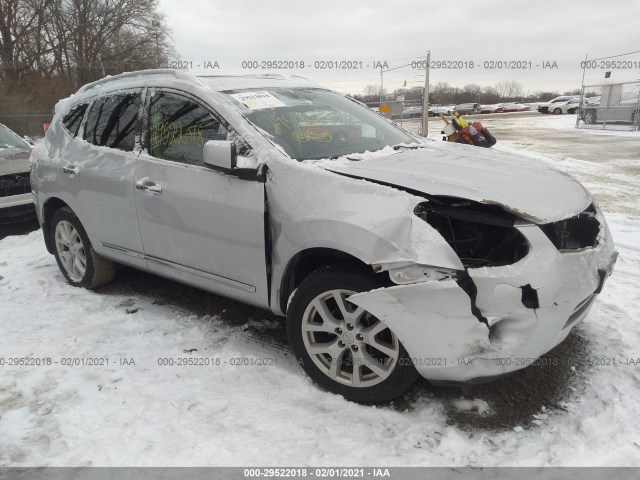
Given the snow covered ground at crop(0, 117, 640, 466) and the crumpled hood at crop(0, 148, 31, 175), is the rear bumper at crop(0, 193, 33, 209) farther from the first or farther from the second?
the snow covered ground at crop(0, 117, 640, 466)

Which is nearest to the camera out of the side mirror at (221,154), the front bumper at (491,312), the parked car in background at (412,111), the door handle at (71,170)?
the front bumper at (491,312)

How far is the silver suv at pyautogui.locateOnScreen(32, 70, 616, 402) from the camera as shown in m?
2.23

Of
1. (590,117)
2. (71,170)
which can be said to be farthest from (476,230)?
(590,117)

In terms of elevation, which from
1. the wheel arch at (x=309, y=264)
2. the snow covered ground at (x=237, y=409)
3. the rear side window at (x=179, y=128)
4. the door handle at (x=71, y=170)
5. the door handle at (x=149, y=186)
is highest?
the rear side window at (x=179, y=128)

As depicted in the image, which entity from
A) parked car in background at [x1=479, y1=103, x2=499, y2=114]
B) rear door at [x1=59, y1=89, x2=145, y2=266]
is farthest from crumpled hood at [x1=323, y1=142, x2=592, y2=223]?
parked car in background at [x1=479, y1=103, x2=499, y2=114]

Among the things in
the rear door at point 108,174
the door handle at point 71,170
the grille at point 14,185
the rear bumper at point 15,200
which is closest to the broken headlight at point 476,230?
the rear door at point 108,174

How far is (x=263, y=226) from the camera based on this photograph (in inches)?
109

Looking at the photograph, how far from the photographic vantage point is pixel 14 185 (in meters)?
6.61

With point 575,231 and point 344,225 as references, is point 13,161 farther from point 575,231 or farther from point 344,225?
point 575,231

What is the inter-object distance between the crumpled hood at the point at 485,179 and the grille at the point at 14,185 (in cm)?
583

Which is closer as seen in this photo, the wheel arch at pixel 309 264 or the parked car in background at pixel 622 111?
the wheel arch at pixel 309 264

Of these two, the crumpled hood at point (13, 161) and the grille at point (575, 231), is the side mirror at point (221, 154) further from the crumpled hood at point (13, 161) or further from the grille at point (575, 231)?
the crumpled hood at point (13, 161)

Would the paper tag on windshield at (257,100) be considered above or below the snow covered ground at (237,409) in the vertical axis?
above

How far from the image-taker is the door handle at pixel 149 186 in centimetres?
327
